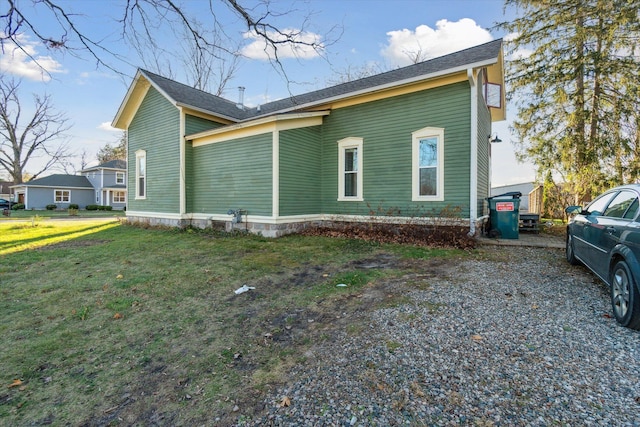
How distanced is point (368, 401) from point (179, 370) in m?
1.77

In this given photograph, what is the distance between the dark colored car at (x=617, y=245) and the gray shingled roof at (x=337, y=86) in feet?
15.5

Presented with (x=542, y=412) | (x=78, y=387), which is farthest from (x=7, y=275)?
(x=542, y=412)

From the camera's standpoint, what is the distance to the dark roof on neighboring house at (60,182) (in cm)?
3356

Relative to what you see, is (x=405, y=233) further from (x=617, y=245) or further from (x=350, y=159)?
(x=617, y=245)

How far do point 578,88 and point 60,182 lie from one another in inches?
1812

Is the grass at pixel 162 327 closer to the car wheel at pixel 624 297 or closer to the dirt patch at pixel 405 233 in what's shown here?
the dirt patch at pixel 405 233

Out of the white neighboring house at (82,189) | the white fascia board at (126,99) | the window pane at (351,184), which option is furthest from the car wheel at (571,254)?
the white neighboring house at (82,189)

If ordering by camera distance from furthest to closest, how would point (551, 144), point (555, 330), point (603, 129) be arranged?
point (551, 144)
point (603, 129)
point (555, 330)

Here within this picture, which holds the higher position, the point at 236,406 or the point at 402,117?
the point at 402,117

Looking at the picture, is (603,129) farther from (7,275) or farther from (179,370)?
(7,275)

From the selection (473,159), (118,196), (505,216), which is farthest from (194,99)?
(118,196)

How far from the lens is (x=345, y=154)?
10.2 m

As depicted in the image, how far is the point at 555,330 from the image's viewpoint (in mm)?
3129

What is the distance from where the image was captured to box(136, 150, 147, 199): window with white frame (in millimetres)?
13617
